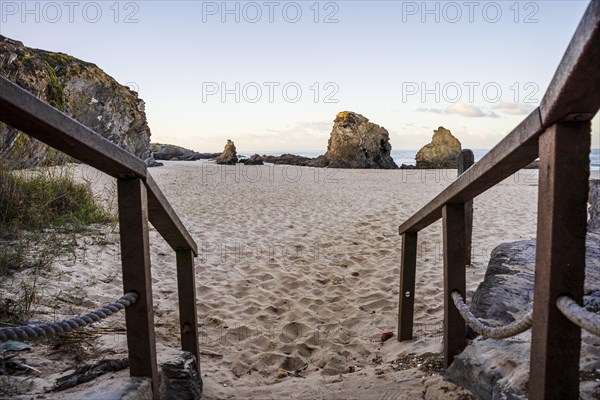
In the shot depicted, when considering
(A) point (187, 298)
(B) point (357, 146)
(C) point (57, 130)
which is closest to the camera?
(C) point (57, 130)

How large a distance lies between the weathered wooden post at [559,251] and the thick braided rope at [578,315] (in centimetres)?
4

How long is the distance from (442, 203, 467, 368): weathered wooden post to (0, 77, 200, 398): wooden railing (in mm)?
1351

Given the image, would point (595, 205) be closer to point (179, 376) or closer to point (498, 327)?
point (498, 327)

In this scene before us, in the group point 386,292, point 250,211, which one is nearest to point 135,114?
point 250,211

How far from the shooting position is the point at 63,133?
1330 mm

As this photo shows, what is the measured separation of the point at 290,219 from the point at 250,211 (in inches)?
52.2

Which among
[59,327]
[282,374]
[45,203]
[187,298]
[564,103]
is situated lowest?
[282,374]

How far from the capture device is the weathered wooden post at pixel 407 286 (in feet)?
11.1

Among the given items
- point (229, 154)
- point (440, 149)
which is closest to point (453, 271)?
point (229, 154)

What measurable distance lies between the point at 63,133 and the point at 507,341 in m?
1.95

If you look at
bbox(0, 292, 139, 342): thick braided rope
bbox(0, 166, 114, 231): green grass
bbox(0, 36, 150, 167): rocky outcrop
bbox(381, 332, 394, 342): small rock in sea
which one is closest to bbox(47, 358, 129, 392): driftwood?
bbox(0, 292, 139, 342): thick braided rope

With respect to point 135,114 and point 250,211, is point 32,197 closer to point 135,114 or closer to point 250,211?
point 250,211

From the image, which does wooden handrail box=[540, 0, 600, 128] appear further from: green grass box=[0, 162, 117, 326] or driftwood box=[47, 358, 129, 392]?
green grass box=[0, 162, 117, 326]

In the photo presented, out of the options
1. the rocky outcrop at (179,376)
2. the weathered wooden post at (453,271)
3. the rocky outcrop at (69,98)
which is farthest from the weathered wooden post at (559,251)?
the rocky outcrop at (69,98)
